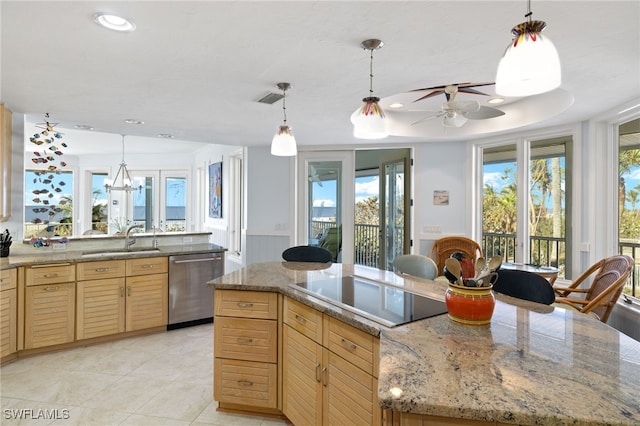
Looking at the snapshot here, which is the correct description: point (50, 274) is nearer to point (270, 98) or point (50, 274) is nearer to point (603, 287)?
point (270, 98)

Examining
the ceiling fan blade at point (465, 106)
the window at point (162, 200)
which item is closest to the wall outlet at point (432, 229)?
the ceiling fan blade at point (465, 106)

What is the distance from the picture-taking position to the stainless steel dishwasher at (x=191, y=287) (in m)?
3.92

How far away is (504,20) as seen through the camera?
1687 mm

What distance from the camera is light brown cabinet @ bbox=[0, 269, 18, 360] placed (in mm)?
2974

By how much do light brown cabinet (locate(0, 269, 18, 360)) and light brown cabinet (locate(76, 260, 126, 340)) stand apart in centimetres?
46

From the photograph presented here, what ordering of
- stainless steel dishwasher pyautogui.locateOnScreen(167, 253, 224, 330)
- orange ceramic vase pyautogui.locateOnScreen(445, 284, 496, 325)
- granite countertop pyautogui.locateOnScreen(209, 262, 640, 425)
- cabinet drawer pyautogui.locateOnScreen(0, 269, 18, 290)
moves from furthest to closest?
1. stainless steel dishwasher pyautogui.locateOnScreen(167, 253, 224, 330)
2. cabinet drawer pyautogui.locateOnScreen(0, 269, 18, 290)
3. orange ceramic vase pyautogui.locateOnScreen(445, 284, 496, 325)
4. granite countertop pyautogui.locateOnScreen(209, 262, 640, 425)

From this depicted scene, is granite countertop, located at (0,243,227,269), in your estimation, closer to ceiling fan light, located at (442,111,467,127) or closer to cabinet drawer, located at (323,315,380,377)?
cabinet drawer, located at (323,315,380,377)

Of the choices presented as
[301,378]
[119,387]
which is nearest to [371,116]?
[301,378]

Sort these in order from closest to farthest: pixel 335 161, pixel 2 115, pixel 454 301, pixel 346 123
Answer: pixel 454 301, pixel 2 115, pixel 346 123, pixel 335 161

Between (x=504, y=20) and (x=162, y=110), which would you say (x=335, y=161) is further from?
(x=504, y=20)

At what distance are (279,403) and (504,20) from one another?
245 centimetres

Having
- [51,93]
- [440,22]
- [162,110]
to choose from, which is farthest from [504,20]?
[51,93]

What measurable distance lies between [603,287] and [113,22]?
398 cm

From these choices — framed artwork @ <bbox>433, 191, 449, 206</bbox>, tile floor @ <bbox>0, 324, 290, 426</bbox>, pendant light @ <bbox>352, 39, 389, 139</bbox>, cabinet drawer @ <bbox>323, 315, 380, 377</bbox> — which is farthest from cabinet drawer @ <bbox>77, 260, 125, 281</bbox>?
framed artwork @ <bbox>433, 191, 449, 206</bbox>
